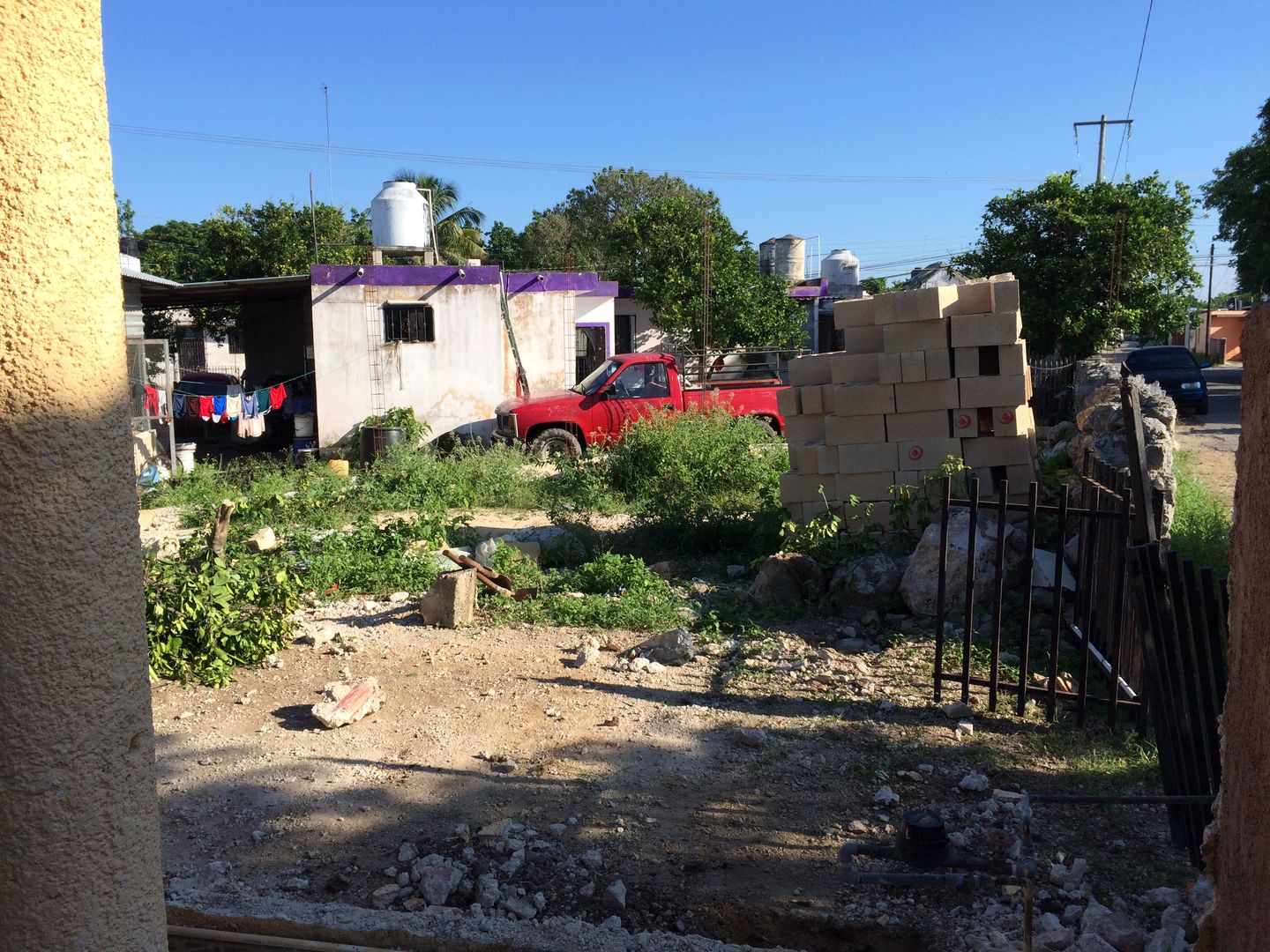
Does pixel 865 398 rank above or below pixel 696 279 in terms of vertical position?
below

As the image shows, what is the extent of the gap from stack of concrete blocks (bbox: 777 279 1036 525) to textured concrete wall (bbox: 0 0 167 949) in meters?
7.23

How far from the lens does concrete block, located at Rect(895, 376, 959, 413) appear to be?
8602 mm

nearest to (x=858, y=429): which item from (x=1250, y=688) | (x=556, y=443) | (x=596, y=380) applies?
(x=1250, y=688)

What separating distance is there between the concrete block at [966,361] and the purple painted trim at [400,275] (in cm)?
1115

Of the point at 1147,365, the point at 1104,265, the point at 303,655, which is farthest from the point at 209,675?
the point at 1147,365

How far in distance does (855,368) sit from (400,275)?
36.7ft

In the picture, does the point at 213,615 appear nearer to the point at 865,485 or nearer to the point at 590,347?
the point at 865,485

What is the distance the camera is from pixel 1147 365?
24.0 metres

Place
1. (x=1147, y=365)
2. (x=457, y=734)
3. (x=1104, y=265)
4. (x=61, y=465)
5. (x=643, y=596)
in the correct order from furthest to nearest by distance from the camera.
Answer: (x=1147, y=365) → (x=1104, y=265) → (x=643, y=596) → (x=457, y=734) → (x=61, y=465)

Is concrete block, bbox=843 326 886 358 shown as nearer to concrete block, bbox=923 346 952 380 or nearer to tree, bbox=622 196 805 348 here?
concrete block, bbox=923 346 952 380

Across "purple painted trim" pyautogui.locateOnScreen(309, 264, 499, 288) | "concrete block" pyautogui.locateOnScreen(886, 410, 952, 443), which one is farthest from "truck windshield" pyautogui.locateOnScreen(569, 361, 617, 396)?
"concrete block" pyautogui.locateOnScreen(886, 410, 952, 443)

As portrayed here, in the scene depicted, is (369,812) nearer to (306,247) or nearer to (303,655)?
(303,655)

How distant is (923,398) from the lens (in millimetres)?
8656

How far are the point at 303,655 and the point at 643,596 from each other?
265 cm
